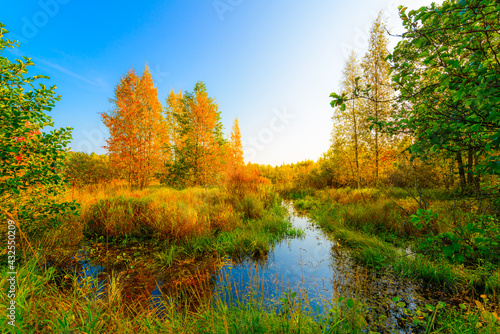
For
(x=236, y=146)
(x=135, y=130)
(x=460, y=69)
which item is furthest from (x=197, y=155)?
(x=460, y=69)

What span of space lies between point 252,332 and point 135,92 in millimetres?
14591

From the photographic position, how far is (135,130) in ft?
38.2

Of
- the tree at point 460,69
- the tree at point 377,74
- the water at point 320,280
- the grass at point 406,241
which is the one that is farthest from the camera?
the tree at point 377,74

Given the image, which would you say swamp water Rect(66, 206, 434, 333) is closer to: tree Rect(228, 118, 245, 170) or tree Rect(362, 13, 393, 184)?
tree Rect(362, 13, 393, 184)

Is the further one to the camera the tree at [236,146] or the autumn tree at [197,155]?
the tree at [236,146]

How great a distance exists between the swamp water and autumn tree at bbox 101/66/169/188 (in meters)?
9.16

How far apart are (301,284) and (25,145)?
16.4 ft

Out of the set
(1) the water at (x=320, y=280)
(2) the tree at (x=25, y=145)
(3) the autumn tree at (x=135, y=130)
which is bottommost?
(1) the water at (x=320, y=280)

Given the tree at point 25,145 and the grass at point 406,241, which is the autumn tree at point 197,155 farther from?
the tree at point 25,145

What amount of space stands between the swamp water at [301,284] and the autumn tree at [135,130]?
916cm

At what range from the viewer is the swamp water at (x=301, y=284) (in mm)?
2404

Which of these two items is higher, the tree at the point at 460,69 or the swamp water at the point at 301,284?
the tree at the point at 460,69

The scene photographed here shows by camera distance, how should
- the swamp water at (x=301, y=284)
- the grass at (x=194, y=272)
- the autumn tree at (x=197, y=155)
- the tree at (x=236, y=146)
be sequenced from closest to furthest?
the grass at (x=194, y=272) → the swamp water at (x=301, y=284) → the autumn tree at (x=197, y=155) → the tree at (x=236, y=146)

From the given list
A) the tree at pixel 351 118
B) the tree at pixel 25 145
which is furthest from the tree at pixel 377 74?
the tree at pixel 25 145
